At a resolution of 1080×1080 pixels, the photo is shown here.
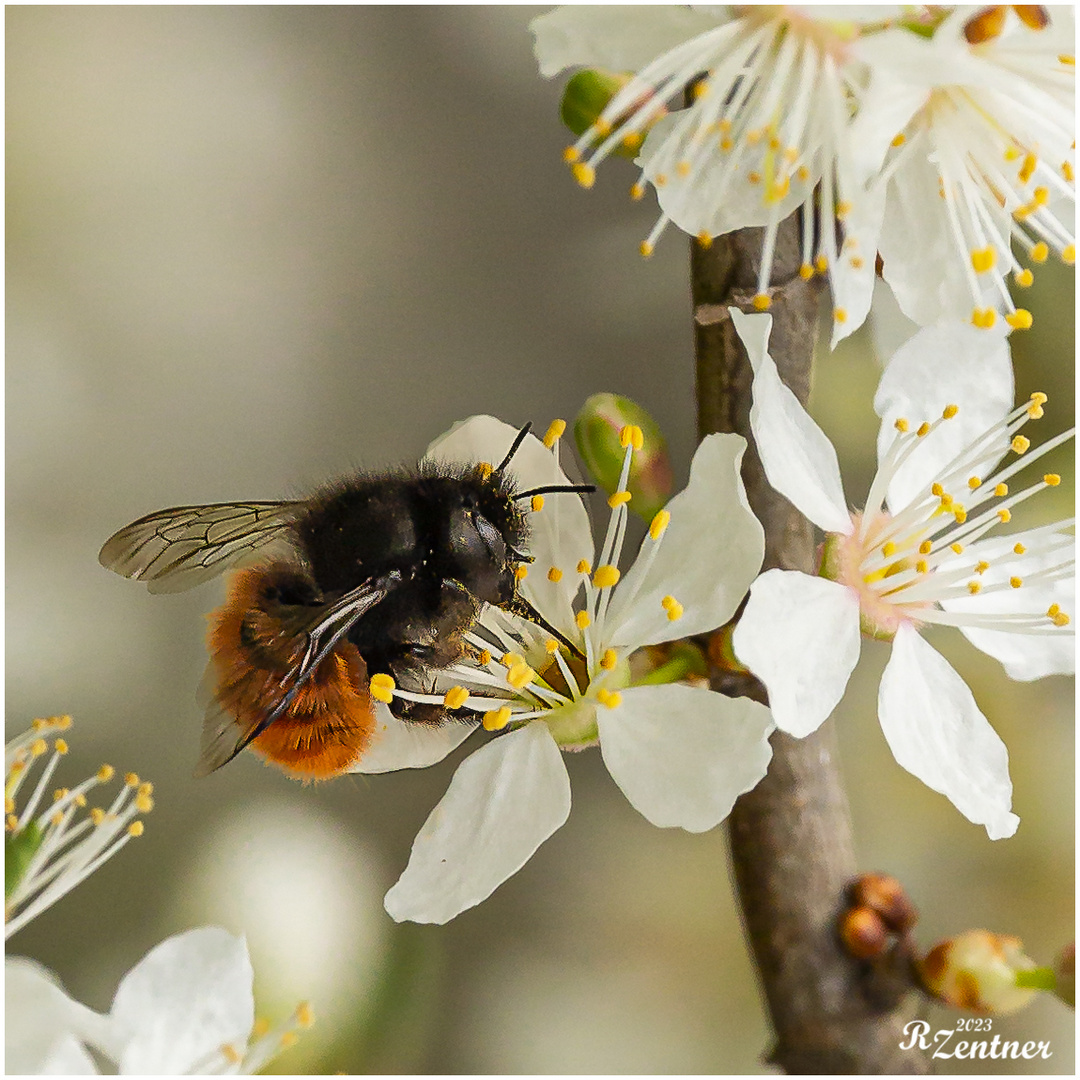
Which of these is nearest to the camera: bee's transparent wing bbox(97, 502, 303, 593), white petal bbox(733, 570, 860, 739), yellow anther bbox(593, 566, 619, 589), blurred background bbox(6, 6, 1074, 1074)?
white petal bbox(733, 570, 860, 739)

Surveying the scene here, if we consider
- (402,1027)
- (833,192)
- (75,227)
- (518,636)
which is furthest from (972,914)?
(75,227)

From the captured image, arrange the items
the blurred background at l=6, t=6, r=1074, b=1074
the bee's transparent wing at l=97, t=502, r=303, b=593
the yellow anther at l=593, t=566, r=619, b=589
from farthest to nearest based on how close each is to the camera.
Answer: the blurred background at l=6, t=6, r=1074, b=1074
the bee's transparent wing at l=97, t=502, r=303, b=593
the yellow anther at l=593, t=566, r=619, b=589

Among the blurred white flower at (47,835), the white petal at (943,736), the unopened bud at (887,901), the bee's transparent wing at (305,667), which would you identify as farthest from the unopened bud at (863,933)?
the blurred white flower at (47,835)

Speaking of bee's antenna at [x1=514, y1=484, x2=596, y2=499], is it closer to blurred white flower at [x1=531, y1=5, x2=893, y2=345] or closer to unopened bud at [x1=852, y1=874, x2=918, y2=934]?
blurred white flower at [x1=531, y1=5, x2=893, y2=345]

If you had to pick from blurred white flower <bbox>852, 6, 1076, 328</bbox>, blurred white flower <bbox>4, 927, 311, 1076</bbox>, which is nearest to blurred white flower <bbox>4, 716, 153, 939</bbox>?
blurred white flower <bbox>4, 927, 311, 1076</bbox>

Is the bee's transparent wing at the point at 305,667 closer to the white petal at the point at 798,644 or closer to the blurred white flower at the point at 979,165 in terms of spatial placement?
the white petal at the point at 798,644
